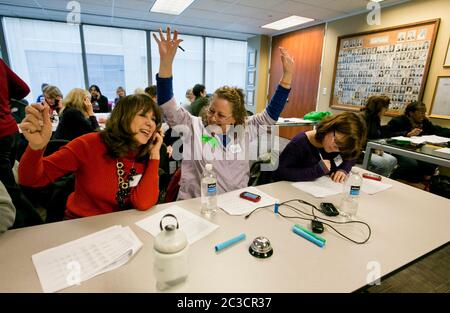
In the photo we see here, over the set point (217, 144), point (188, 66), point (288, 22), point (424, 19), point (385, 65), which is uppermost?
point (288, 22)

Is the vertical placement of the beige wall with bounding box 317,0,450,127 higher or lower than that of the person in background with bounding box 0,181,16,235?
higher

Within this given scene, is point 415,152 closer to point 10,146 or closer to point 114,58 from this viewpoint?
point 10,146

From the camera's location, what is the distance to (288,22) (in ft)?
16.9

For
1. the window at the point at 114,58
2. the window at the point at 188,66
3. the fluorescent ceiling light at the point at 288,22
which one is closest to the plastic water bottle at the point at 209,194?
the fluorescent ceiling light at the point at 288,22

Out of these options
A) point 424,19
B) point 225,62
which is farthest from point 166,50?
point 225,62

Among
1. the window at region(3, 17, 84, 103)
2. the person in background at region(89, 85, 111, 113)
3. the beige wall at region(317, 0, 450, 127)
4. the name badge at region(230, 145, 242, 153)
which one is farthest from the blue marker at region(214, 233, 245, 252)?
the window at region(3, 17, 84, 103)

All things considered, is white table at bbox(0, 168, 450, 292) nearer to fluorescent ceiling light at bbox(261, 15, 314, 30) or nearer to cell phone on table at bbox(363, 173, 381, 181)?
cell phone on table at bbox(363, 173, 381, 181)

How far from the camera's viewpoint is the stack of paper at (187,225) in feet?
3.16

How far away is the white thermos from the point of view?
0.65 m

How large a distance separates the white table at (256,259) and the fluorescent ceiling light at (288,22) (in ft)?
15.3

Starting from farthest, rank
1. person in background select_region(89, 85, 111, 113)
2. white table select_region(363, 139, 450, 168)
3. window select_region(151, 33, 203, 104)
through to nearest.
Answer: window select_region(151, 33, 203, 104)
person in background select_region(89, 85, 111, 113)
white table select_region(363, 139, 450, 168)

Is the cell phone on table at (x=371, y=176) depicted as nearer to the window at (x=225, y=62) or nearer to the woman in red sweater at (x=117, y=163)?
the woman in red sweater at (x=117, y=163)

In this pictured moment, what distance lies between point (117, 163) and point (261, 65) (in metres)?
6.17

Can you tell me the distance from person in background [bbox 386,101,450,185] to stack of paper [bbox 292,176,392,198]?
6.30 feet
